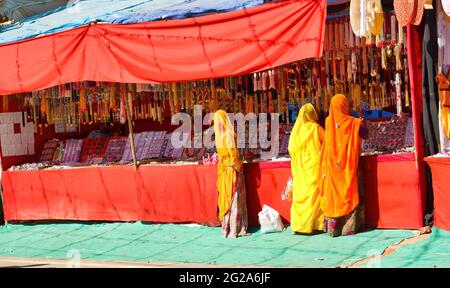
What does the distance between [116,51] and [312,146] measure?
2.98m

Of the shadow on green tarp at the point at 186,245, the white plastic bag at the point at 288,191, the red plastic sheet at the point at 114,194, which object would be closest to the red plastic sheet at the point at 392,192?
the shadow on green tarp at the point at 186,245

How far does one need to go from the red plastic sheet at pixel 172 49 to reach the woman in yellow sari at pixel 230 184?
0.91 m

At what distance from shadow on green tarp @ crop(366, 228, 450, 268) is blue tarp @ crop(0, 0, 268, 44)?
3.31 meters

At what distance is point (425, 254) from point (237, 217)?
2901 millimetres

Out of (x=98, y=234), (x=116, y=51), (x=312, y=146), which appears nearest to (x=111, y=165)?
(x=98, y=234)

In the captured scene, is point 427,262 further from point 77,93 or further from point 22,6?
point 22,6

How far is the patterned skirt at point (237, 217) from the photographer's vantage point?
1009 cm

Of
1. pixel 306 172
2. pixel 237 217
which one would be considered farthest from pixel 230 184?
pixel 306 172

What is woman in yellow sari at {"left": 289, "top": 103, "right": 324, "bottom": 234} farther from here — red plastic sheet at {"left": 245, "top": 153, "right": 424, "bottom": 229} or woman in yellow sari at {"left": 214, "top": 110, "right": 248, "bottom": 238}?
woman in yellow sari at {"left": 214, "top": 110, "right": 248, "bottom": 238}

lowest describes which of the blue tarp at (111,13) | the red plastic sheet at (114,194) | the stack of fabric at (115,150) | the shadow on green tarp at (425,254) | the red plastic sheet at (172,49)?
the shadow on green tarp at (425,254)

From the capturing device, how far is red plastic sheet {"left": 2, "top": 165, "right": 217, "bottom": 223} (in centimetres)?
1103

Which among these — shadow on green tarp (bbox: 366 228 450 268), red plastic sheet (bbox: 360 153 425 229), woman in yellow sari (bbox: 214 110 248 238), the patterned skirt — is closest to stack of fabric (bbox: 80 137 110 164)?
woman in yellow sari (bbox: 214 110 248 238)

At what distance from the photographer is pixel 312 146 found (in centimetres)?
959

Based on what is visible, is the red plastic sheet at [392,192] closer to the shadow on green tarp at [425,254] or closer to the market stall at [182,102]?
the market stall at [182,102]
